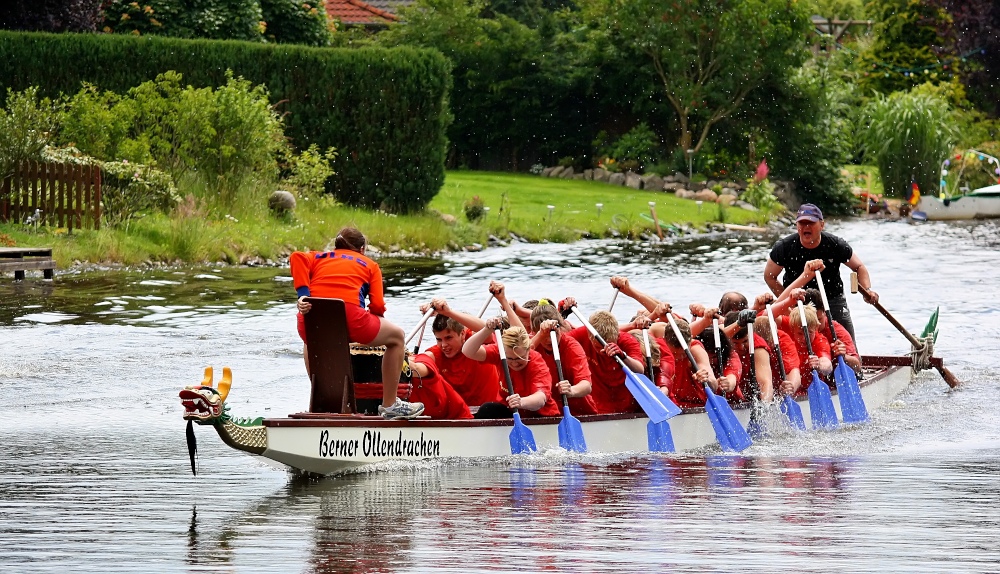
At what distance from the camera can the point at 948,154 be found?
45156 millimetres

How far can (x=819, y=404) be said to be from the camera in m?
12.8

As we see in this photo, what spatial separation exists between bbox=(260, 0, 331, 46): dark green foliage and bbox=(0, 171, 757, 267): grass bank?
4.87 meters

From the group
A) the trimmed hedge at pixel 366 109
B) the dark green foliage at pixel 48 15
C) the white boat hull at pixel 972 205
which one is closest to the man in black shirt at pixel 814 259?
the trimmed hedge at pixel 366 109

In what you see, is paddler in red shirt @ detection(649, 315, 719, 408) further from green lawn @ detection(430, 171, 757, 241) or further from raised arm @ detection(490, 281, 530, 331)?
green lawn @ detection(430, 171, 757, 241)

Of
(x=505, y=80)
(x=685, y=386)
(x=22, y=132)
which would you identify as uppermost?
(x=505, y=80)

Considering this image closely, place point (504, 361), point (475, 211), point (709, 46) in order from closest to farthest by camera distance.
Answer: point (504, 361) → point (475, 211) → point (709, 46)

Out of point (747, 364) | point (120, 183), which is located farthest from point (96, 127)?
point (747, 364)

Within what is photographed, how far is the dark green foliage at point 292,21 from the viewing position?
35062mm

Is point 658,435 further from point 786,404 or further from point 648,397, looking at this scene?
point 786,404

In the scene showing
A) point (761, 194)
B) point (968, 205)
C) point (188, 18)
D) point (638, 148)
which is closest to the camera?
point (188, 18)

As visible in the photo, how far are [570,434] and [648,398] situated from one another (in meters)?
0.71

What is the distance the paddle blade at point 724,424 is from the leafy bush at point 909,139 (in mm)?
34957

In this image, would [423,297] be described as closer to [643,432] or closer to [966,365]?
[966,365]

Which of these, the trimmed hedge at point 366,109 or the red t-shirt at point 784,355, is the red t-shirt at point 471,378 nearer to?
the red t-shirt at point 784,355
